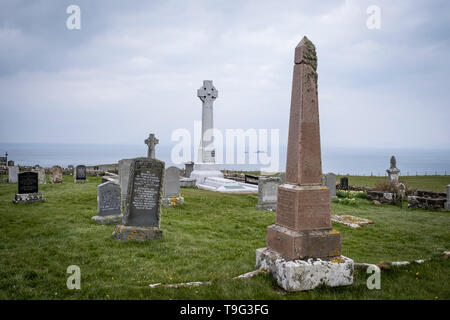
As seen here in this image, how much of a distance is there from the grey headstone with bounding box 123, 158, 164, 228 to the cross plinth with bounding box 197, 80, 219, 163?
12.6 m

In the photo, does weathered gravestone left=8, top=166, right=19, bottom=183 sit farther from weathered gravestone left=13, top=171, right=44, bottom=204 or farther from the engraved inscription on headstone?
weathered gravestone left=13, top=171, right=44, bottom=204

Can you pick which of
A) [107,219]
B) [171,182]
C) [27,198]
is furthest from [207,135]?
[107,219]

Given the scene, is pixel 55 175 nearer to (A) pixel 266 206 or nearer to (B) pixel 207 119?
(B) pixel 207 119

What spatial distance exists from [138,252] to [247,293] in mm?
2894

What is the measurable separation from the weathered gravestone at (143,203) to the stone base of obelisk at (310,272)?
3595 mm

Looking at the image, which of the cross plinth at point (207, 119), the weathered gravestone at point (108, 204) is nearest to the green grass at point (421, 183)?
the cross plinth at point (207, 119)

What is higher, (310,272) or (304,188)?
(304,188)

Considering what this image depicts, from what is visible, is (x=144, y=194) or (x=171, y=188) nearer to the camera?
(x=144, y=194)

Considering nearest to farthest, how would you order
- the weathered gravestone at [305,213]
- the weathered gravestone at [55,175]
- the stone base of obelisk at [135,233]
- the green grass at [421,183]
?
the weathered gravestone at [305,213]
the stone base of obelisk at [135,233]
the weathered gravestone at [55,175]
the green grass at [421,183]

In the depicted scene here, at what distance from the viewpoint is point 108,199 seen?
8.65 metres

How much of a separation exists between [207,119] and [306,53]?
1561cm

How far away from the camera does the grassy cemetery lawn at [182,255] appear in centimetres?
393

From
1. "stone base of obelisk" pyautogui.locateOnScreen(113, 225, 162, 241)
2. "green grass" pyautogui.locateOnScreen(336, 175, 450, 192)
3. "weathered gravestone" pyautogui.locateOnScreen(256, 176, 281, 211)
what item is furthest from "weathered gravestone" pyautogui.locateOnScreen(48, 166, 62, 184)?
"green grass" pyautogui.locateOnScreen(336, 175, 450, 192)

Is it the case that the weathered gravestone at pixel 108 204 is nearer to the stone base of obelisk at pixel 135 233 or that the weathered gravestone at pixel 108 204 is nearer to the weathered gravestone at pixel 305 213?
the stone base of obelisk at pixel 135 233
